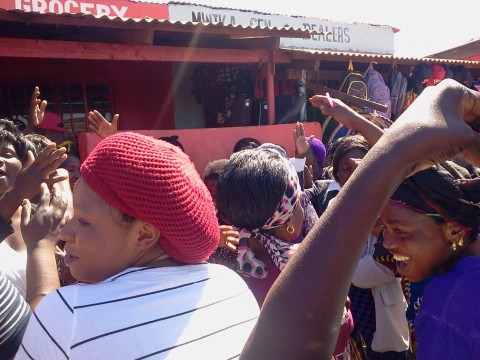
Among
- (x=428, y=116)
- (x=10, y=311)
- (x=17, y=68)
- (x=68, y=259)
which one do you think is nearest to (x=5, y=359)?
(x=10, y=311)

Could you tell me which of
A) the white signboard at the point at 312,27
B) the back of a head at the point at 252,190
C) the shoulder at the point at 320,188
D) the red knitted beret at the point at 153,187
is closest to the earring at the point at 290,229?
the back of a head at the point at 252,190

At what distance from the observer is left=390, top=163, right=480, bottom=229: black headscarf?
56.4 inches

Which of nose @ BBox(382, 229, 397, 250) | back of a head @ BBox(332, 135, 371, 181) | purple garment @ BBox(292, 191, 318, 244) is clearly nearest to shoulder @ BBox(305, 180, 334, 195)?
back of a head @ BBox(332, 135, 371, 181)

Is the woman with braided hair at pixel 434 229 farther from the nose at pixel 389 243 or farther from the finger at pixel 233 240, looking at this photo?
the finger at pixel 233 240

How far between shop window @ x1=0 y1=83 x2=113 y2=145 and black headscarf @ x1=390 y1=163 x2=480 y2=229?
608cm

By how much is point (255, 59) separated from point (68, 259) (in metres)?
5.33

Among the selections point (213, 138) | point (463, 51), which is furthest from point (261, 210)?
point (463, 51)

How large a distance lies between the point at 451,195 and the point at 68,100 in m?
6.36

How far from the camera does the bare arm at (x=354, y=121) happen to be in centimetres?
168

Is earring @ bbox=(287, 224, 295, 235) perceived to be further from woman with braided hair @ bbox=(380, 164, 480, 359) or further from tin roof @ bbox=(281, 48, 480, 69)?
tin roof @ bbox=(281, 48, 480, 69)

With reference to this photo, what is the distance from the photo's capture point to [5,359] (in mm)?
1364

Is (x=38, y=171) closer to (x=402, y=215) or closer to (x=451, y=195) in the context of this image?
(x=402, y=215)

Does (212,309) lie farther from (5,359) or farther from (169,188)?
(5,359)

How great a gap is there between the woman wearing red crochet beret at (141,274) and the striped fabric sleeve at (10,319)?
42 centimetres
